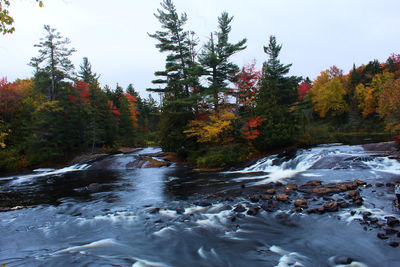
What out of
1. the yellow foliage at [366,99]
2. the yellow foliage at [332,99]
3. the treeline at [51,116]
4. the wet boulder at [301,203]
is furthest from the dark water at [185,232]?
the yellow foliage at [332,99]

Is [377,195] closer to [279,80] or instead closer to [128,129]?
[279,80]

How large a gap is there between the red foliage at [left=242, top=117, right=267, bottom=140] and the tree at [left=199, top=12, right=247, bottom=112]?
2.87m

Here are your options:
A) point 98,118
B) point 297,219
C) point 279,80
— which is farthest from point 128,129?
point 297,219

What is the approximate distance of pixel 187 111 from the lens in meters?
20.8

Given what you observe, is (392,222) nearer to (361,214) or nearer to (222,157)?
(361,214)

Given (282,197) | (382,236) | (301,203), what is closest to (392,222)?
(382,236)

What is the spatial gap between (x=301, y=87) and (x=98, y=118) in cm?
5273

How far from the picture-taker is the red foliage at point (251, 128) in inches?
726

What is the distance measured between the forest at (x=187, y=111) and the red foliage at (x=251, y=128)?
0.27 ft

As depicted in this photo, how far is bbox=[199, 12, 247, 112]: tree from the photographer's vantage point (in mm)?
19344

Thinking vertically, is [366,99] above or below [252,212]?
above

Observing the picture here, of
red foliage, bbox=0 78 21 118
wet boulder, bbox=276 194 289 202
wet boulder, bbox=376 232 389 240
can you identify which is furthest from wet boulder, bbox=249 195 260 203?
red foliage, bbox=0 78 21 118

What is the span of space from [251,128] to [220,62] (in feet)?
20.6

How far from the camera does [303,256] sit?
15.0ft
